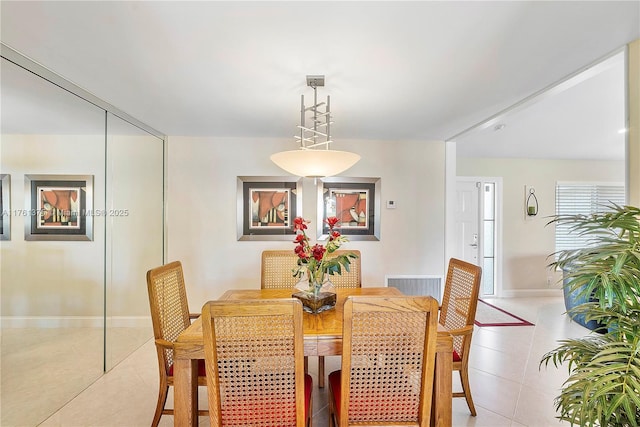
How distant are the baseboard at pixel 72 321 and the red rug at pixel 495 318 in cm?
408

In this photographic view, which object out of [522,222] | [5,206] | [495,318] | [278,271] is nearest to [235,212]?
[278,271]

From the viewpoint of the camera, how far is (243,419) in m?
1.33

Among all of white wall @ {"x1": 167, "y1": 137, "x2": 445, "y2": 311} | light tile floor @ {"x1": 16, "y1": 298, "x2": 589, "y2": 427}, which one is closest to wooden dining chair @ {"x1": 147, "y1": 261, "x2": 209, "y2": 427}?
light tile floor @ {"x1": 16, "y1": 298, "x2": 589, "y2": 427}

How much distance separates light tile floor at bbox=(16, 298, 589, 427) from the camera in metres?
2.08

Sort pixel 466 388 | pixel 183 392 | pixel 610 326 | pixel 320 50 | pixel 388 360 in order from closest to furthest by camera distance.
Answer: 1. pixel 610 326
2. pixel 388 360
3. pixel 183 392
4. pixel 320 50
5. pixel 466 388

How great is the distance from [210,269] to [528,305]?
4.71 metres

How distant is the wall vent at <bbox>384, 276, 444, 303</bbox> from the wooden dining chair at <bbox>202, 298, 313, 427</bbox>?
264 centimetres

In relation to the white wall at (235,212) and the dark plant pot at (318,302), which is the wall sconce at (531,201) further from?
the dark plant pot at (318,302)

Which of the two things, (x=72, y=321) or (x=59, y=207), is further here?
(x=72, y=321)

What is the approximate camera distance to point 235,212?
3.69 m

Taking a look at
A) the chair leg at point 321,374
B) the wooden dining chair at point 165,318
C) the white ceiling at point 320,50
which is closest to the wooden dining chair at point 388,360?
the wooden dining chair at point 165,318

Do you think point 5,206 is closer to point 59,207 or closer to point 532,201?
point 59,207

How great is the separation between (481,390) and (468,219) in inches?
126

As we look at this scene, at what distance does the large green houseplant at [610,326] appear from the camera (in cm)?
108
